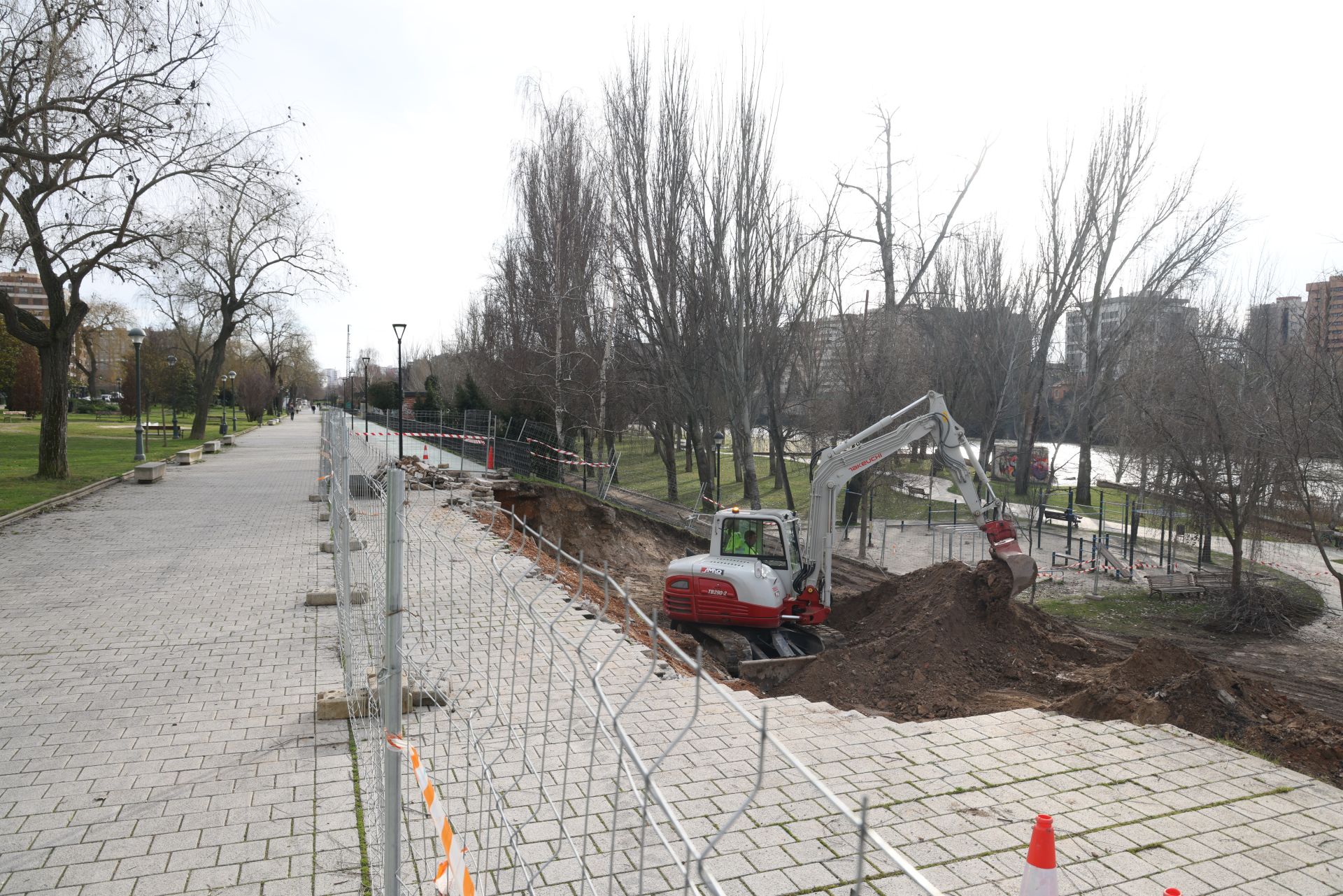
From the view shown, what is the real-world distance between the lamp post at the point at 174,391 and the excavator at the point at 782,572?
35252 millimetres

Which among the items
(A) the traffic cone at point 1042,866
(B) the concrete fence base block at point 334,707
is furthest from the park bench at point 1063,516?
(A) the traffic cone at point 1042,866

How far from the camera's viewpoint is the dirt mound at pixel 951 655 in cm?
844

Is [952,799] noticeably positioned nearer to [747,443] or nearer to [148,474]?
[747,443]

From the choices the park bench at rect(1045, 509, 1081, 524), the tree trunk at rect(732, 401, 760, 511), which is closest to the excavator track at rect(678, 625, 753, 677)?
the tree trunk at rect(732, 401, 760, 511)

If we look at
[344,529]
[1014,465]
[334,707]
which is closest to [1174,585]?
[344,529]

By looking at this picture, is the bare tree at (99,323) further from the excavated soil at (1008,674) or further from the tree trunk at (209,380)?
the excavated soil at (1008,674)

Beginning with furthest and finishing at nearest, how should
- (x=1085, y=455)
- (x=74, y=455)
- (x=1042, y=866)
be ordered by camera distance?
(x=1085, y=455), (x=74, y=455), (x=1042, y=866)

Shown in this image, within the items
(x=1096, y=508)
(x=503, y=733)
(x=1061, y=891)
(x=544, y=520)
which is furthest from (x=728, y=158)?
(x=1096, y=508)

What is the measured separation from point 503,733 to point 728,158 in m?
17.3

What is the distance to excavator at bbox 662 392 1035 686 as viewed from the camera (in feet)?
35.6

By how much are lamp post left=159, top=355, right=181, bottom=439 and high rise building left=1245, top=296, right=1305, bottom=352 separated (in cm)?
4079

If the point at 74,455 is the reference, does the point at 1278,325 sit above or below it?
above

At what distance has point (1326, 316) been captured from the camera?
13992mm

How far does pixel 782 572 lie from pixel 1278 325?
1504 centimetres
